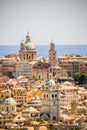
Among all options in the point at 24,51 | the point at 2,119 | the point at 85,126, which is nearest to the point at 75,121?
the point at 85,126

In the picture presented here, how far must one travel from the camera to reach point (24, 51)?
3181cm

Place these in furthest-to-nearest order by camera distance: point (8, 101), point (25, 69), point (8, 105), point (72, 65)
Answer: point (72, 65) < point (25, 69) < point (8, 101) < point (8, 105)

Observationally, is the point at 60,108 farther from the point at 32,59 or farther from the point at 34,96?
the point at 32,59

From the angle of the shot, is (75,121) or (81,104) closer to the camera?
(75,121)

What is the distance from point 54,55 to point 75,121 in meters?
11.2

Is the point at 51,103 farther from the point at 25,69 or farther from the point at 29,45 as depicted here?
the point at 29,45

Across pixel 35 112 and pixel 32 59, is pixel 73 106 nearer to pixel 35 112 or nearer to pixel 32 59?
pixel 35 112

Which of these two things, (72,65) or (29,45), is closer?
(72,65)

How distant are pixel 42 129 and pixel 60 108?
7.38ft

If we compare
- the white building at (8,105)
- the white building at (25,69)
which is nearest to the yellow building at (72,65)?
the white building at (25,69)

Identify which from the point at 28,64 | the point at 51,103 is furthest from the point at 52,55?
the point at 51,103

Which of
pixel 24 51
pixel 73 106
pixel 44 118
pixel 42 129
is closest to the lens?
pixel 42 129

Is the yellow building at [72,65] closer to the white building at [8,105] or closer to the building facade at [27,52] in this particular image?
the building facade at [27,52]

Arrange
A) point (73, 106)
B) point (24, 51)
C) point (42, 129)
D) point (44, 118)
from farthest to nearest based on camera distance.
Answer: point (24, 51)
point (73, 106)
point (44, 118)
point (42, 129)
